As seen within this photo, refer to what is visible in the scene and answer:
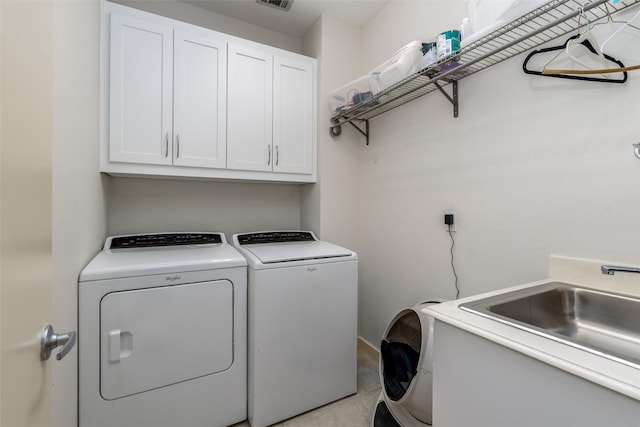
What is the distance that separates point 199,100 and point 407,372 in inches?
84.4

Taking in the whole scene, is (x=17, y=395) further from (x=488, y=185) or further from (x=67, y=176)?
(x=488, y=185)

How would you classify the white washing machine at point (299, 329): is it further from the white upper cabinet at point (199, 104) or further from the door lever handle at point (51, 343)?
the door lever handle at point (51, 343)

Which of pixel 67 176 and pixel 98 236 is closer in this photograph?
pixel 67 176

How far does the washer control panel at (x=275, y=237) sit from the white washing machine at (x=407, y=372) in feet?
3.34

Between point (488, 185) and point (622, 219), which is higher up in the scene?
point (488, 185)

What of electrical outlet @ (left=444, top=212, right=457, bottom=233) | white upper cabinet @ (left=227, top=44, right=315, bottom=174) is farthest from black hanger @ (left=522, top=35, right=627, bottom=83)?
white upper cabinet @ (left=227, top=44, right=315, bottom=174)

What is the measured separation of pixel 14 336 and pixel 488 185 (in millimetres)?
1813

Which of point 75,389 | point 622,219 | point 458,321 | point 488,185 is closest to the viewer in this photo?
point 458,321

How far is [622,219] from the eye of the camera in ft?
3.45

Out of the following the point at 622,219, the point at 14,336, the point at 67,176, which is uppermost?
the point at 67,176

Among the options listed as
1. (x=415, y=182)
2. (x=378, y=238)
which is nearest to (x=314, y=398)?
(x=378, y=238)

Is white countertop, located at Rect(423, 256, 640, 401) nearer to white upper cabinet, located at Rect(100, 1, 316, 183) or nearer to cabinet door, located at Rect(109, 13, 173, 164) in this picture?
white upper cabinet, located at Rect(100, 1, 316, 183)

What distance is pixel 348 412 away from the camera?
1.76 m

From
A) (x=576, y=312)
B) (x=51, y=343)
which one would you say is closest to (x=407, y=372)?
(x=576, y=312)
